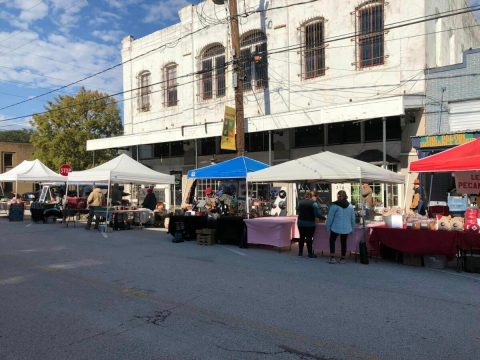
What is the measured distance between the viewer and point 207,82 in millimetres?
23438

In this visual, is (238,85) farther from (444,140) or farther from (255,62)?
(444,140)

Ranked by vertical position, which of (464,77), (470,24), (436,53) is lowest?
(464,77)

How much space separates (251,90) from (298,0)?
4.51 metres

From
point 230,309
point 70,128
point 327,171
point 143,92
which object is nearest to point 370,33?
point 327,171

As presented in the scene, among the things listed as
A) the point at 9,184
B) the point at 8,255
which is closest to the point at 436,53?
the point at 8,255

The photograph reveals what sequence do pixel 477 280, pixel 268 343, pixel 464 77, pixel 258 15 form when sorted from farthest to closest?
1. pixel 258 15
2. pixel 464 77
3. pixel 477 280
4. pixel 268 343

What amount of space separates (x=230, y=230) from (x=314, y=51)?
392 inches

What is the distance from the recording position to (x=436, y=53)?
16859 mm

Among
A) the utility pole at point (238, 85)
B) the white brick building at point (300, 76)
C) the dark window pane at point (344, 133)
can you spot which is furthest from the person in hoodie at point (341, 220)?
the dark window pane at point (344, 133)

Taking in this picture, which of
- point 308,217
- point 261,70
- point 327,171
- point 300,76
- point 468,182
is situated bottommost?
point 308,217

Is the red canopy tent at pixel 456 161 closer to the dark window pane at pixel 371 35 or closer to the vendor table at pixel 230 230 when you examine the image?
the vendor table at pixel 230 230

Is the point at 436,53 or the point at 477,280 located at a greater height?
the point at 436,53

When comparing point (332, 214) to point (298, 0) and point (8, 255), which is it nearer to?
point (8, 255)

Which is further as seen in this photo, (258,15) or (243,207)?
(258,15)
